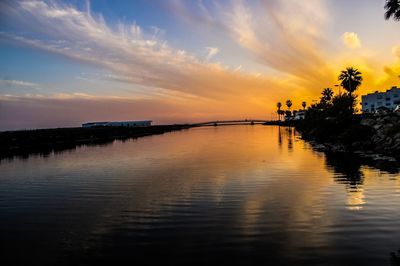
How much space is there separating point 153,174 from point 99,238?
1986 centimetres

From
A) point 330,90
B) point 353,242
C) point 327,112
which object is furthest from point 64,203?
point 330,90

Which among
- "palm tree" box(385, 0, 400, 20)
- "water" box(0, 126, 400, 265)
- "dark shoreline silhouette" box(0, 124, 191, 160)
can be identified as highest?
"palm tree" box(385, 0, 400, 20)

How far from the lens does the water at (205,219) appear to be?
1295 cm

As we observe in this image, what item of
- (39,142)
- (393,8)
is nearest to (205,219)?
(393,8)

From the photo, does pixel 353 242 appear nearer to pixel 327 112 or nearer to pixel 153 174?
pixel 153 174

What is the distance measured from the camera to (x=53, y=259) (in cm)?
1280

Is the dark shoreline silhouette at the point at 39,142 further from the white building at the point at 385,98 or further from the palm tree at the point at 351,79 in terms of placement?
the white building at the point at 385,98

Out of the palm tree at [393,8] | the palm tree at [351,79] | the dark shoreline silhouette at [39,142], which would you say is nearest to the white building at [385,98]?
the palm tree at [351,79]

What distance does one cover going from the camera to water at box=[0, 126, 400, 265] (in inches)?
510

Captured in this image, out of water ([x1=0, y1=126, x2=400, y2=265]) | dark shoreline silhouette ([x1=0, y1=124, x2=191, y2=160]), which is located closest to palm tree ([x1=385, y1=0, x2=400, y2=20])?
water ([x1=0, y1=126, x2=400, y2=265])

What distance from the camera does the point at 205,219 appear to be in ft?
58.2

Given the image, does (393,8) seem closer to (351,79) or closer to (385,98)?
(351,79)

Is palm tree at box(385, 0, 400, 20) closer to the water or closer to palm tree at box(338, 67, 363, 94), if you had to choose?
the water

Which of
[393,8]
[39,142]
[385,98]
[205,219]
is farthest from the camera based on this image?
[385,98]
